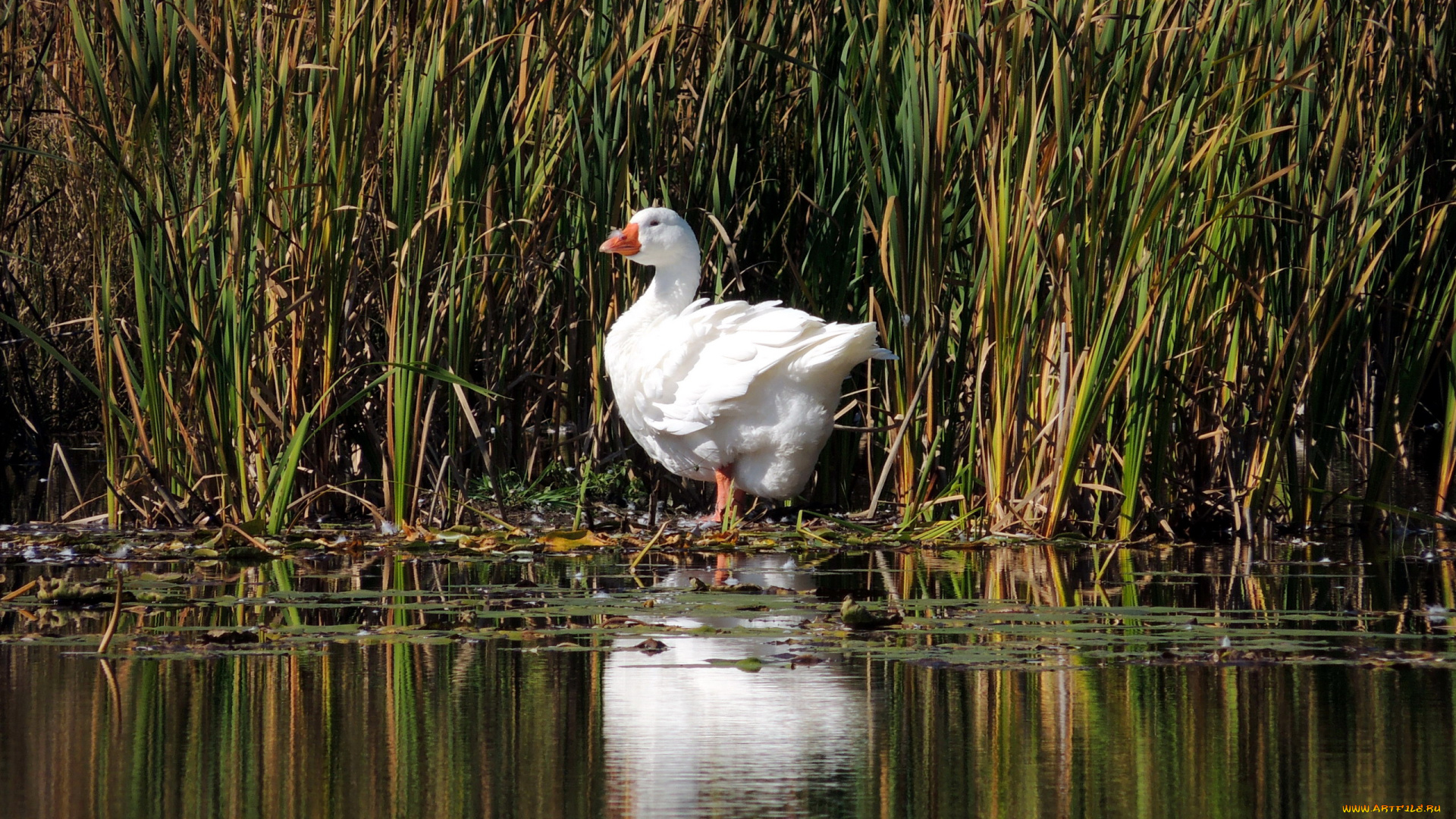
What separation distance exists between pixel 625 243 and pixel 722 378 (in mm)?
575


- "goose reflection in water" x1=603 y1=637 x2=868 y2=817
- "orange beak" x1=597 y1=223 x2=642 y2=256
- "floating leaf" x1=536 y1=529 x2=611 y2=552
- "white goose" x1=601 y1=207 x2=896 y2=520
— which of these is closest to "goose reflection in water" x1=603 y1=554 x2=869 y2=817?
"goose reflection in water" x1=603 y1=637 x2=868 y2=817

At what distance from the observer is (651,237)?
5.93 metres

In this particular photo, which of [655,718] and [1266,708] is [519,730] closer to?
[655,718]

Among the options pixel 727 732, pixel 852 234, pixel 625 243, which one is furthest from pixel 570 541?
pixel 727 732

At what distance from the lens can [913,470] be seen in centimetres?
591

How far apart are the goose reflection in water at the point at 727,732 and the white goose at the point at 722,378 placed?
2009 millimetres

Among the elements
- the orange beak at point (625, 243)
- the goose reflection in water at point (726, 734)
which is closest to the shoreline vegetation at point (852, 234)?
the orange beak at point (625, 243)

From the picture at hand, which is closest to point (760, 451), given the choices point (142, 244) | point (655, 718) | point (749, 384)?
point (749, 384)

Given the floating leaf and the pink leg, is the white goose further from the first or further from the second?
the floating leaf

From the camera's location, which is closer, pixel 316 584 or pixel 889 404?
pixel 316 584

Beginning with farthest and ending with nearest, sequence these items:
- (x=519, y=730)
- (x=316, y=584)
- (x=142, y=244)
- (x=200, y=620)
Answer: (x=142, y=244) < (x=316, y=584) < (x=200, y=620) < (x=519, y=730)

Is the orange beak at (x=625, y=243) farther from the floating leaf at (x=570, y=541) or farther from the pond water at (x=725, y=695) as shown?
the pond water at (x=725, y=695)

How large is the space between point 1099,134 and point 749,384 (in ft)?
4.49

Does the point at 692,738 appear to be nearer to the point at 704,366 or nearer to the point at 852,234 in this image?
the point at 704,366
